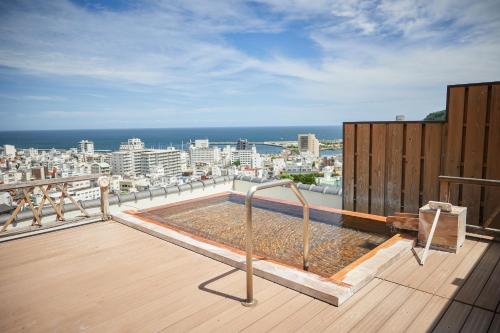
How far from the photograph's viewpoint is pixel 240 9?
31.3 ft

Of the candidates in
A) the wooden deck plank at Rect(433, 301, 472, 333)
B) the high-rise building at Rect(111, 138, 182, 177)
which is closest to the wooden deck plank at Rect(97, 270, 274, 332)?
the wooden deck plank at Rect(433, 301, 472, 333)

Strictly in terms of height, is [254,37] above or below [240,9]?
above

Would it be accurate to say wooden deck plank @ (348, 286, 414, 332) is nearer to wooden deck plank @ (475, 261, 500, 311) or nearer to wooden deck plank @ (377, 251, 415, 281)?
wooden deck plank @ (377, 251, 415, 281)

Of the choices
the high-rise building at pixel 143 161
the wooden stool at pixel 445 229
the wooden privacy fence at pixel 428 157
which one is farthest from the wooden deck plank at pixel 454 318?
the high-rise building at pixel 143 161

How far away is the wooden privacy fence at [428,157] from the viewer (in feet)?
11.9

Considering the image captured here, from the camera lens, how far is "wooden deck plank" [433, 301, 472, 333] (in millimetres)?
1767

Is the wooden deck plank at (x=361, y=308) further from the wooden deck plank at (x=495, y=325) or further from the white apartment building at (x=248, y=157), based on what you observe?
the white apartment building at (x=248, y=157)

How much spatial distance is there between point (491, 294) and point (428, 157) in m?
2.44

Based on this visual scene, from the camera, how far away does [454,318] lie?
73.8 inches

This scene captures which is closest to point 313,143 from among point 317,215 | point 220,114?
point 220,114

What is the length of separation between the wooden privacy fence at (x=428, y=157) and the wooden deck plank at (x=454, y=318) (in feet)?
5.34

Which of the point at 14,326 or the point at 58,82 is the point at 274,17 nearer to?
the point at 14,326

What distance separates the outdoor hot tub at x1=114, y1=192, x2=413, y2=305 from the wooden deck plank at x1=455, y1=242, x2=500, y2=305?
1.97ft

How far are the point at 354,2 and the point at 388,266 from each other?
22.6 feet
